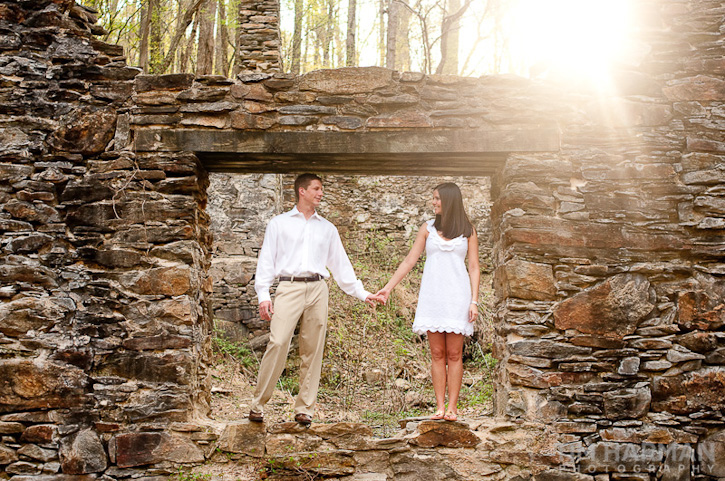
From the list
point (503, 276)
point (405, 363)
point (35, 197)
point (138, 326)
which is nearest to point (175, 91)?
point (35, 197)

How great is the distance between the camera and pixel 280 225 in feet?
12.9

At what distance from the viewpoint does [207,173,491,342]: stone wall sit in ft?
24.4

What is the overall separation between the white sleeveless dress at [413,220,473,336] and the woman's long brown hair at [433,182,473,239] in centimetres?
5

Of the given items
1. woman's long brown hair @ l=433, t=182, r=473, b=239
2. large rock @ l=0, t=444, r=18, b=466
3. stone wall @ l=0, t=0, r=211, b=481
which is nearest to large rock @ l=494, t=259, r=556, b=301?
woman's long brown hair @ l=433, t=182, r=473, b=239

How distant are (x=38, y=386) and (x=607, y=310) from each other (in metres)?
3.82

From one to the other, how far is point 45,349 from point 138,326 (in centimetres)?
62

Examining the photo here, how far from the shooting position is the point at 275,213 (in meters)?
8.38

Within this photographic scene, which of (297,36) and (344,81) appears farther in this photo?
(297,36)

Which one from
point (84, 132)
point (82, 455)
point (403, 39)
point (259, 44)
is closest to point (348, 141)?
point (84, 132)

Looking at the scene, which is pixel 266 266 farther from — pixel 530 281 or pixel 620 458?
pixel 620 458

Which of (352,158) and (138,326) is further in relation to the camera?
(352,158)

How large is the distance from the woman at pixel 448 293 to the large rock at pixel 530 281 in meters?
0.24

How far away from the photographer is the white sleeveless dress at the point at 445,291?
380 cm

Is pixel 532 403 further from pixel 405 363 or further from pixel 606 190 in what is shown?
pixel 405 363
